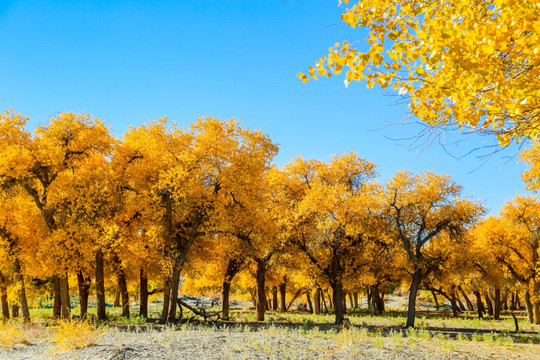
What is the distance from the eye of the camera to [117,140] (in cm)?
2127

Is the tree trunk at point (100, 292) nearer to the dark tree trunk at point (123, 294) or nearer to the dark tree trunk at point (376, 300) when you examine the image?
the dark tree trunk at point (123, 294)

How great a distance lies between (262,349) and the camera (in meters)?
9.70

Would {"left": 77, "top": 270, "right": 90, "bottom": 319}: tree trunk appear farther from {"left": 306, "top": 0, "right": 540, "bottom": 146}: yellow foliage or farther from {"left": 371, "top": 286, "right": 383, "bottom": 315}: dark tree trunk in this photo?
{"left": 371, "top": 286, "right": 383, "bottom": 315}: dark tree trunk

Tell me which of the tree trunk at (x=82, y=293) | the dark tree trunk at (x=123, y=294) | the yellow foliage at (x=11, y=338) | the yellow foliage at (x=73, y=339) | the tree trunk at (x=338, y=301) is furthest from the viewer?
the dark tree trunk at (x=123, y=294)

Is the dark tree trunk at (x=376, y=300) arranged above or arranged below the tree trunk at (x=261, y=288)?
below

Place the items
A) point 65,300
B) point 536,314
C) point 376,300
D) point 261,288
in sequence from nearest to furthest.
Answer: point 65,300, point 261,288, point 536,314, point 376,300

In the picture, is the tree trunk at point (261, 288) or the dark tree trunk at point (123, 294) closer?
the tree trunk at point (261, 288)

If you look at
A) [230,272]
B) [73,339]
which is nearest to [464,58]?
[73,339]

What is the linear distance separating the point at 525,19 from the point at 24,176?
20.0 metres

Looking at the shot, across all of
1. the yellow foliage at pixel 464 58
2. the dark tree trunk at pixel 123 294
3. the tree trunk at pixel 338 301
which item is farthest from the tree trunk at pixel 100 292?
the yellow foliage at pixel 464 58

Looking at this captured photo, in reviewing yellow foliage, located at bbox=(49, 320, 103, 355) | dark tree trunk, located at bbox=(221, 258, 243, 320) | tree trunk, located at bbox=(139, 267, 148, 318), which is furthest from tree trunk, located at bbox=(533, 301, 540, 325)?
yellow foliage, located at bbox=(49, 320, 103, 355)

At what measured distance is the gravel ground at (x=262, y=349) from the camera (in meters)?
9.09

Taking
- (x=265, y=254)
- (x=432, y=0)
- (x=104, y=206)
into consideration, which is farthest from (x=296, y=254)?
(x=432, y=0)

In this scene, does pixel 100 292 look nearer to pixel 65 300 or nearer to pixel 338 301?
pixel 65 300
